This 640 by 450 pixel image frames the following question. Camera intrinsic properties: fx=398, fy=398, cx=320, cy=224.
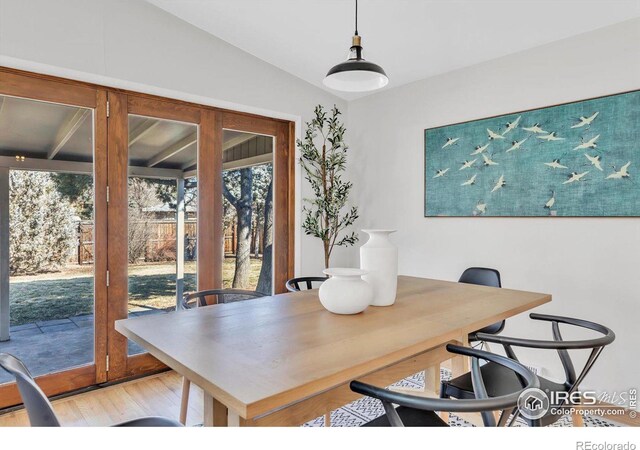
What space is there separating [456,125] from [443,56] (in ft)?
1.84

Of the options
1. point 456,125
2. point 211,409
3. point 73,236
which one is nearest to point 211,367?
point 211,409

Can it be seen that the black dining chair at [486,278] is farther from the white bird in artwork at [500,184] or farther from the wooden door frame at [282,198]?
the wooden door frame at [282,198]

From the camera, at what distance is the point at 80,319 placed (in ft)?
9.19

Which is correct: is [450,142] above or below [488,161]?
above

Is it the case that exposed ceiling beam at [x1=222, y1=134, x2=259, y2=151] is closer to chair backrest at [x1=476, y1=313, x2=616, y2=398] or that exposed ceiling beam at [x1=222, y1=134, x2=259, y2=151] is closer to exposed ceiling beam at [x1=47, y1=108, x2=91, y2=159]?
exposed ceiling beam at [x1=47, y1=108, x2=91, y2=159]

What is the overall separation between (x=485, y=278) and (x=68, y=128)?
3145 millimetres

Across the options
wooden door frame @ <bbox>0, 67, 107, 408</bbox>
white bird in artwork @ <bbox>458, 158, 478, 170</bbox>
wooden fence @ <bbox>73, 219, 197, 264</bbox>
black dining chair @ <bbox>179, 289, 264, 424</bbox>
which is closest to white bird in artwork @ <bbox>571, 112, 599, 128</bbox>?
white bird in artwork @ <bbox>458, 158, 478, 170</bbox>

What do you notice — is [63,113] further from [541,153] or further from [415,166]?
[541,153]

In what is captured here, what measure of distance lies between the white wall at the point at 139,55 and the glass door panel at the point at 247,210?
36 centimetres

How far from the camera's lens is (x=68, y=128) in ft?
8.98

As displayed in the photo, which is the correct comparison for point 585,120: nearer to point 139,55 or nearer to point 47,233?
point 139,55

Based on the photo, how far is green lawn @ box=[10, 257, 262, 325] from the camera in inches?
102

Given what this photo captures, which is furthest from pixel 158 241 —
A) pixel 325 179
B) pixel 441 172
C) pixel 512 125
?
pixel 512 125

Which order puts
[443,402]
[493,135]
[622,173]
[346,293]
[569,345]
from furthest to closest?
[493,135] → [622,173] → [346,293] → [569,345] → [443,402]
